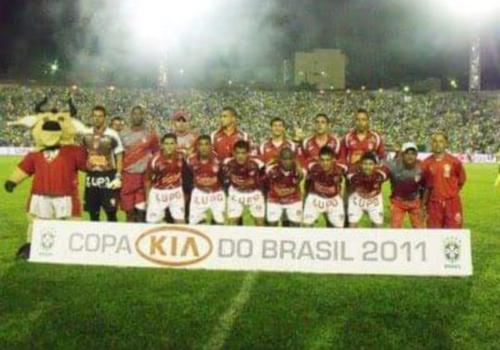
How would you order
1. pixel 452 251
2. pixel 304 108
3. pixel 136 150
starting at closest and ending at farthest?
pixel 452 251, pixel 136 150, pixel 304 108

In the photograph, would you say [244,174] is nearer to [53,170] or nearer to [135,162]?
[135,162]

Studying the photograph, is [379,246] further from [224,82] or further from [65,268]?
[224,82]

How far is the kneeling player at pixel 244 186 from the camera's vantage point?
1016cm

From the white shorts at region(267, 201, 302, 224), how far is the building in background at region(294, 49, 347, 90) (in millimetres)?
70870

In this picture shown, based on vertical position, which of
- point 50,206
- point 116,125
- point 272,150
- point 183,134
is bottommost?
point 50,206

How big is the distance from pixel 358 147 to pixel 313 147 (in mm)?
641

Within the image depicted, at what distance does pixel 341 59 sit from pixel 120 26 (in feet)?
135

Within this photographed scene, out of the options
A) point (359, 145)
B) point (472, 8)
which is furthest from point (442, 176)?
point (472, 8)

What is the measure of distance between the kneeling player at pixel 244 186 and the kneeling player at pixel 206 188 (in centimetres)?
13

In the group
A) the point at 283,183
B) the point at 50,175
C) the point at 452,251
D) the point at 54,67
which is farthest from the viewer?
the point at 54,67

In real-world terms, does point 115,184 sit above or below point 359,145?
below

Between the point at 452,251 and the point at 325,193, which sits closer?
the point at 452,251

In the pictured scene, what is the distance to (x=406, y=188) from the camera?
1020 cm

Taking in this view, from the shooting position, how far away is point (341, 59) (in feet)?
263
